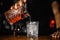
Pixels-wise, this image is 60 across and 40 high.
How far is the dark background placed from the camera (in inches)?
69.8

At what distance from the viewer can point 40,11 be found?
1788 mm

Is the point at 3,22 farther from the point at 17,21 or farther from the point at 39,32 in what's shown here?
the point at 39,32

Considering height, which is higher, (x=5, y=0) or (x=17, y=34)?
(x=5, y=0)

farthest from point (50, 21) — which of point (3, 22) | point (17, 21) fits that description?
point (3, 22)

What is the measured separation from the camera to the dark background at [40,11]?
1772 mm

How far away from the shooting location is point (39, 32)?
1.77 meters

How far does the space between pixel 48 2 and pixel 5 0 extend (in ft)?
1.20

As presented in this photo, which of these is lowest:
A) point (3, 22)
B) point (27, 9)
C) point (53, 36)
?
point (53, 36)

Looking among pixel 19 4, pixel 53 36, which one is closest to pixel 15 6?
pixel 19 4

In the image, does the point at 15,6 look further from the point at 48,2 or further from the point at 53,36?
the point at 53,36

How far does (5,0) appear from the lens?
5.80 ft

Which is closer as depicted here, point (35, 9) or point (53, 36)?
point (53, 36)

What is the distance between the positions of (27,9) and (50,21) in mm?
220

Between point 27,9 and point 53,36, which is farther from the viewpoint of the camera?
point 27,9
